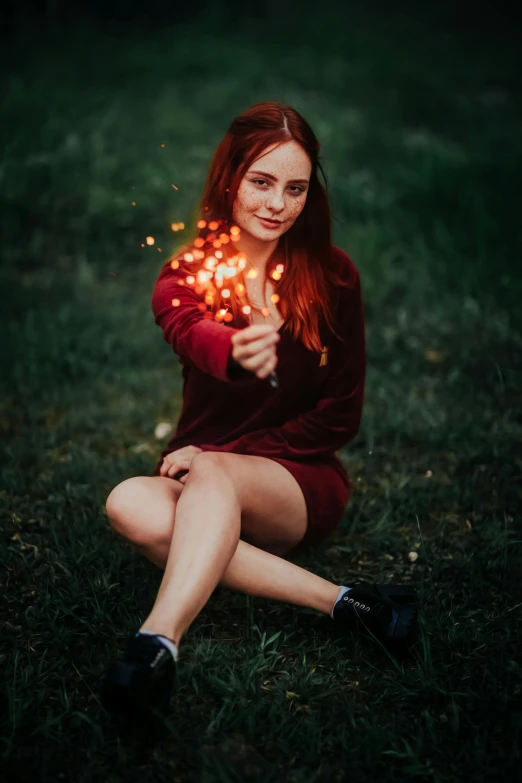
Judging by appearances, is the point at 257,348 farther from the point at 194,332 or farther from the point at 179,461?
the point at 179,461

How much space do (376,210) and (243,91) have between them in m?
3.32

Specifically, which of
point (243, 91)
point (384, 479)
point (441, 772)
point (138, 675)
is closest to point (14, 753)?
point (138, 675)

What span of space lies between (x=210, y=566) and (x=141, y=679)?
0.36 meters

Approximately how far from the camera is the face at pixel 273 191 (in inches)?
86.8

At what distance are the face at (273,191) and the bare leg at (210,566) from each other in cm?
74

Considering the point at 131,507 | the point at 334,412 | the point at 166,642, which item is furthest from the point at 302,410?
the point at 166,642

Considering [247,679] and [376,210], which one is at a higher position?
[376,210]

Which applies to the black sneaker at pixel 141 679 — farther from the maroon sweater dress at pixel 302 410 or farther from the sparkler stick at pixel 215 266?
the sparkler stick at pixel 215 266

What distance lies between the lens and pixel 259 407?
2.50m

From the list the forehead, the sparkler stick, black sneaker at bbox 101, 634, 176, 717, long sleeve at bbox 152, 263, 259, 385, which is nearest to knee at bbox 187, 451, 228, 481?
long sleeve at bbox 152, 263, 259, 385

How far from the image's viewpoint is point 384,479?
11.1ft

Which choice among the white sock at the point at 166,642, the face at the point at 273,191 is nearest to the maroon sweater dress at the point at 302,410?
the face at the point at 273,191

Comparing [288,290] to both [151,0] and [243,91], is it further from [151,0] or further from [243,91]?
[151,0]

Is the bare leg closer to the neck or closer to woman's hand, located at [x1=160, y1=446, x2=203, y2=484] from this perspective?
woman's hand, located at [x1=160, y1=446, x2=203, y2=484]
